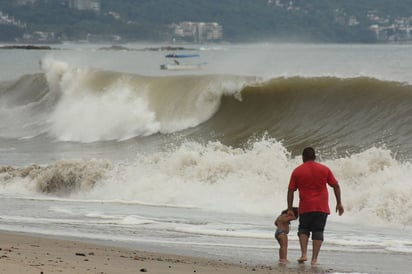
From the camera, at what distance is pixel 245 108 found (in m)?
27.7

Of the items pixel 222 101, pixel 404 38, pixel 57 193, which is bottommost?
pixel 57 193

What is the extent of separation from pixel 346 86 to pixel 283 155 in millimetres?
8896

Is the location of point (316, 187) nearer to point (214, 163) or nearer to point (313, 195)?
point (313, 195)

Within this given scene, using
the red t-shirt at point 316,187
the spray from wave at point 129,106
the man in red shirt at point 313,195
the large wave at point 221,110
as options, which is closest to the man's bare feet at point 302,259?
the man in red shirt at point 313,195

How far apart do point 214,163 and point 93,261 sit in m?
8.27

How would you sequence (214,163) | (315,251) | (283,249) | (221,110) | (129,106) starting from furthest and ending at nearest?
(129,106) < (221,110) < (214,163) < (283,249) < (315,251)

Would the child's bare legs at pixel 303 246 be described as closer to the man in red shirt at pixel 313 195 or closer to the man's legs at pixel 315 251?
the man in red shirt at pixel 313 195

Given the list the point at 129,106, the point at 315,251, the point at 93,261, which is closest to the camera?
the point at 93,261

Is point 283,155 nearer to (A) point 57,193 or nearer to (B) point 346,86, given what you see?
(A) point 57,193

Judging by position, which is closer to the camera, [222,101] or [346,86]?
[346,86]

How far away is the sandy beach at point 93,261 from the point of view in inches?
356

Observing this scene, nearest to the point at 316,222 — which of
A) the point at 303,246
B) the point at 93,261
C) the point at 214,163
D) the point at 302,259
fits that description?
the point at 303,246

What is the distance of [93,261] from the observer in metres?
9.77

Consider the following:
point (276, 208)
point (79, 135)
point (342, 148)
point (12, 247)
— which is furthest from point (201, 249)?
point (79, 135)
